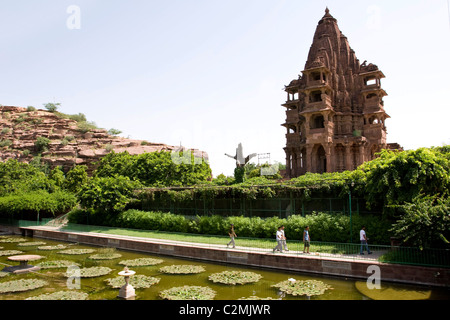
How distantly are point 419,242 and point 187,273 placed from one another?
35.2 feet

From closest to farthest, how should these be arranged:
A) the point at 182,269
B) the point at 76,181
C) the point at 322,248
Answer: the point at 182,269
the point at 322,248
the point at 76,181

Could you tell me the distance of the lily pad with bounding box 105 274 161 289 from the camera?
14627mm

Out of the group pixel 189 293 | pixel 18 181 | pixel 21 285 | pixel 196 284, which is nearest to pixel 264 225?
pixel 196 284

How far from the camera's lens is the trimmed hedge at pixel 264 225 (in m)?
20.0

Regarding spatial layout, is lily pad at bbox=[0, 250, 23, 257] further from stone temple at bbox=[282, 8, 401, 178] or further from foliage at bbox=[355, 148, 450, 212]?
stone temple at bbox=[282, 8, 401, 178]

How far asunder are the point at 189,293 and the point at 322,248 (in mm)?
8879

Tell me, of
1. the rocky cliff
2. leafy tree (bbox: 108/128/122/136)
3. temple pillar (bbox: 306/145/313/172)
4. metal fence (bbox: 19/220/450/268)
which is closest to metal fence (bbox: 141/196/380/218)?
metal fence (bbox: 19/220/450/268)

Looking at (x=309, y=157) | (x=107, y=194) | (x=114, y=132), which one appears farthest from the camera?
A: (x=114, y=132)

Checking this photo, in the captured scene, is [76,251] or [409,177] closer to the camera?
[409,177]

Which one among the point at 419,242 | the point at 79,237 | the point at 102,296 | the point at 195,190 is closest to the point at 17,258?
the point at 102,296

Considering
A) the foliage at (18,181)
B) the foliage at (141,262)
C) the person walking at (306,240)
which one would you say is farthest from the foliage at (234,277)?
the foliage at (18,181)

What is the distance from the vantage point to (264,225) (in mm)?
23391

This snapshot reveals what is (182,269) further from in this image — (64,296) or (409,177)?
(409,177)

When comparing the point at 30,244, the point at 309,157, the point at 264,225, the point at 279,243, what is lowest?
the point at 30,244
